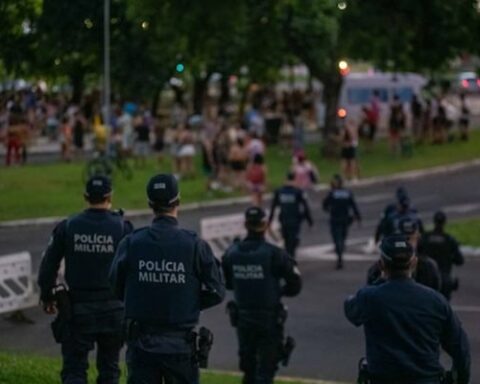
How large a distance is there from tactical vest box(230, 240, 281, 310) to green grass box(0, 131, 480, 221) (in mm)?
17660

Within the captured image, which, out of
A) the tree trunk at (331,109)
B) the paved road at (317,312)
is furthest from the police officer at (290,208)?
the tree trunk at (331,109)

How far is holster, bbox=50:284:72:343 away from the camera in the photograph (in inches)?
402

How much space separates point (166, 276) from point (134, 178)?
90.0ft

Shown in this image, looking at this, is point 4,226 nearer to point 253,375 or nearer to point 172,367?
point 253,375

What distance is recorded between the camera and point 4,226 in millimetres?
28516

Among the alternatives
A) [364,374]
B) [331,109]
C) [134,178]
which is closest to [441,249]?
[364,374]

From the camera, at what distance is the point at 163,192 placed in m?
9.08

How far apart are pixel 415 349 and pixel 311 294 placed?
1324cm

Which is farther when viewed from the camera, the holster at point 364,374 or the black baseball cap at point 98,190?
the black baseball cap at point 98,190

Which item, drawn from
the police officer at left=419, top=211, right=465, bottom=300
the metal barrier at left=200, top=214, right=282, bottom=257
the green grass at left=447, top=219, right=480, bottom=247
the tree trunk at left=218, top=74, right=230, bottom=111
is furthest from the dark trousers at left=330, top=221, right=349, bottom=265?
the tree trunk at left=218, top=74, right=230, bottom=111

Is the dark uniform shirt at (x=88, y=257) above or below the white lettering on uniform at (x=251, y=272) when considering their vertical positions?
above

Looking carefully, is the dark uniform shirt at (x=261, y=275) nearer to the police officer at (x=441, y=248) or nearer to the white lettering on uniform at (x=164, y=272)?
the white lettering on uniform at (x=164, y=272)

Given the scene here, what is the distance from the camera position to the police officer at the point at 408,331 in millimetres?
8234

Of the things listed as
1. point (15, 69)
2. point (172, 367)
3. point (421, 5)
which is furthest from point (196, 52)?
point (172, 367)
